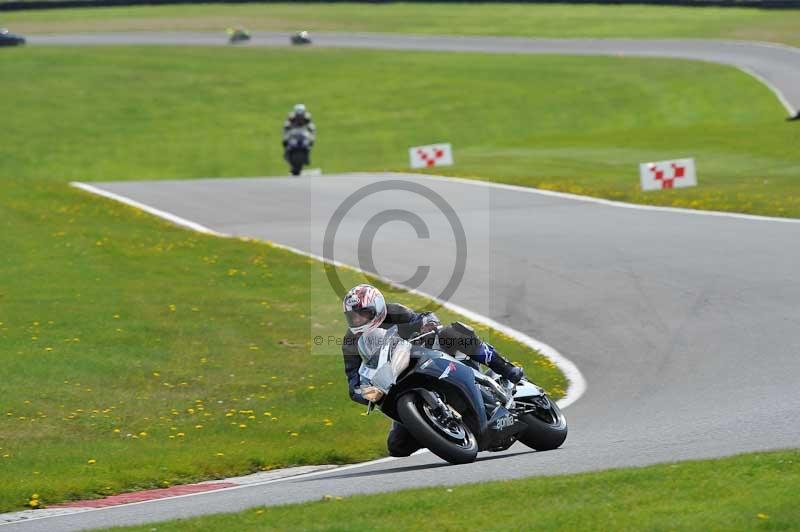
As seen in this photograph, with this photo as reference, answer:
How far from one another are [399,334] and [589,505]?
277cm

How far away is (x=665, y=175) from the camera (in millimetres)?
27469

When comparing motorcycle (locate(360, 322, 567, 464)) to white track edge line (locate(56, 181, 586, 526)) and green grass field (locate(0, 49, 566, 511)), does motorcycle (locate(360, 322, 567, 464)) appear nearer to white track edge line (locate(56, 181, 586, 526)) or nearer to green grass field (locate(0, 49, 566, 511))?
white track edge line (locate(56, 181, 586, 526))

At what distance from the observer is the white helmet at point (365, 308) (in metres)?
9.98

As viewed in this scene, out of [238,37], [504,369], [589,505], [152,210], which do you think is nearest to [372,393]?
[504,369]

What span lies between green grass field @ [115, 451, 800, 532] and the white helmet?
1.61 meters

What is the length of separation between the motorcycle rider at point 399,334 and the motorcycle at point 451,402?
0.26 feet

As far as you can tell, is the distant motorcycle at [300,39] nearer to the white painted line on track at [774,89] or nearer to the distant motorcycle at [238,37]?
the distant motorcycle at [238,37]

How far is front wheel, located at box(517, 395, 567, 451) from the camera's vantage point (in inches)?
Answer: 429

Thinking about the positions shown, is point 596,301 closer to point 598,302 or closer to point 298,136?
point 598,302

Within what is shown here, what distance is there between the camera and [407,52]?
60.3 meters

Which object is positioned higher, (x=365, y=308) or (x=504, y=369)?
(x=365, y=308)

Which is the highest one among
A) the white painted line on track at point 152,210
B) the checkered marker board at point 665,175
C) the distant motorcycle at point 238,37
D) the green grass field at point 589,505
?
the distant motorcycle at point 238,37

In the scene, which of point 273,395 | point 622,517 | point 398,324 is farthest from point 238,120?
point 622,517

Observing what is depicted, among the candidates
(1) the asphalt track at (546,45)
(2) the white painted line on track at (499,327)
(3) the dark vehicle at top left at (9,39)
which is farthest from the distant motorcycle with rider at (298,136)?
(3) the dark vehicle at top left at (9,39)
